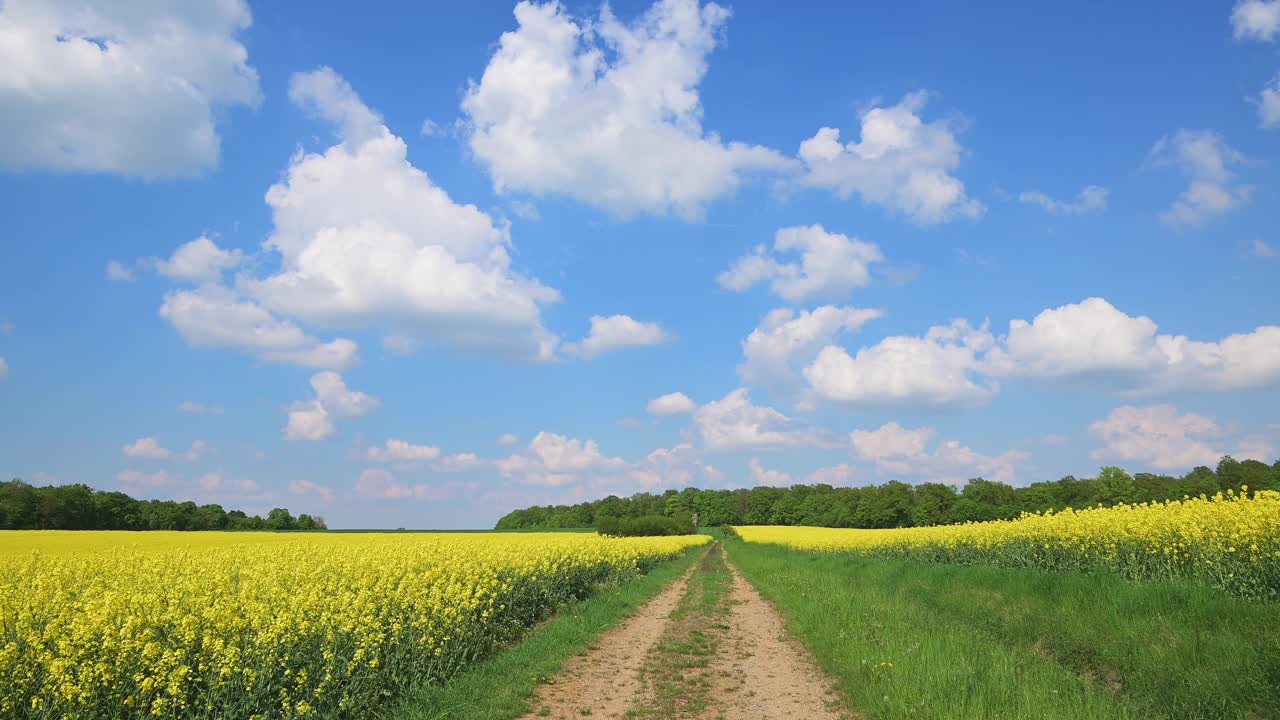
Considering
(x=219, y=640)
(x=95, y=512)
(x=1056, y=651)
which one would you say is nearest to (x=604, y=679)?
(x=219, y=640)

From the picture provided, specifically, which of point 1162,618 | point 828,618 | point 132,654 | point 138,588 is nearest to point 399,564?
point 138,588

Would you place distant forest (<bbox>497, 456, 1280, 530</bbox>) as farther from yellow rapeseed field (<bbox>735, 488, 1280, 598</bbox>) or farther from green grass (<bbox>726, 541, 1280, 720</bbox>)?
green grass (<bbox>726, 541, 1280, 720</bbox>)

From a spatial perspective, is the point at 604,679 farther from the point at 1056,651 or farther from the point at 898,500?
the point at 898,500

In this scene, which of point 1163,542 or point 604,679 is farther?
point 1163,542

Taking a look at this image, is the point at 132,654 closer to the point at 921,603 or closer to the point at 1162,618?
the point at 1162,618

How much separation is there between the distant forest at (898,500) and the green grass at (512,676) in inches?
1472

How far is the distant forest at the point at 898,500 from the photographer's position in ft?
210

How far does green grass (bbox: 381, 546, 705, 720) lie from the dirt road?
0.28 m

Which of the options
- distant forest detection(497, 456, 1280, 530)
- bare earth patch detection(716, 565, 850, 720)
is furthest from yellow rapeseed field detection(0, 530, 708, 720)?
distant forest detection(497, 456, 1280, 530)

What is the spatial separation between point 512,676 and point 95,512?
2658 inches

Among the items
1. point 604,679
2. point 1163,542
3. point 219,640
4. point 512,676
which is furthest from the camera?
point 1163,542

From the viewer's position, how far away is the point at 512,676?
9523 mm

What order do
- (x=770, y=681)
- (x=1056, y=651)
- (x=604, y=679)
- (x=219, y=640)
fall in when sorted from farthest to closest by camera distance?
(x=1056, y=651) → (x=604, y=679) → (x=770, y=681) → (x=219, y=640)

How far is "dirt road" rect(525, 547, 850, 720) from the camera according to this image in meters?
8.09
